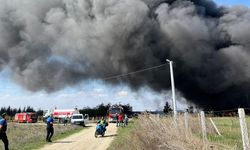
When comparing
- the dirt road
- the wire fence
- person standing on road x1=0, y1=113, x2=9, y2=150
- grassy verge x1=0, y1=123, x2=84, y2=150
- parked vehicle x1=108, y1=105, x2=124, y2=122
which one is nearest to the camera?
the wire fence

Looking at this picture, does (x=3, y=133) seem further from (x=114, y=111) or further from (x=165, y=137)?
(x=114, y=111)

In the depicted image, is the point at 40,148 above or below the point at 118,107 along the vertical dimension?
below

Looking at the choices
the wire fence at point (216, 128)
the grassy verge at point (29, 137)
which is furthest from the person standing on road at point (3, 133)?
the wire fence at point (216, 128)

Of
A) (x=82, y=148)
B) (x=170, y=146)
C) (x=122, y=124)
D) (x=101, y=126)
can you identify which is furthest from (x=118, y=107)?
(x=170, y=146)

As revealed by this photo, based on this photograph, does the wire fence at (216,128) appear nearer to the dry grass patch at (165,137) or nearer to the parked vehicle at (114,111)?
the dry grass patch at (165,137)

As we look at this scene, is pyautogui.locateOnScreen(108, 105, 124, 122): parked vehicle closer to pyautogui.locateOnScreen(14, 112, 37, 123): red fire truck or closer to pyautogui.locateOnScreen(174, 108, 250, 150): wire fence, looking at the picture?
pyautogui.locateOnScreen(14, 112, 37, 123): red fire truck

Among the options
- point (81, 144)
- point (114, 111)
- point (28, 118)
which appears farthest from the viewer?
point (28, 118)

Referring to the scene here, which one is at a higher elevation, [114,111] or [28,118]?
[114,111]

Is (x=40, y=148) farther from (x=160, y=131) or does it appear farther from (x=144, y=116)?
(x=160, y=131)

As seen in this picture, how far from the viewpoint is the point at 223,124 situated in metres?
16.3

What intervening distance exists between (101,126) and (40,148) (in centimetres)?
766

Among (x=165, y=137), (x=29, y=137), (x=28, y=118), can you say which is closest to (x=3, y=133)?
(x=29, y=137)

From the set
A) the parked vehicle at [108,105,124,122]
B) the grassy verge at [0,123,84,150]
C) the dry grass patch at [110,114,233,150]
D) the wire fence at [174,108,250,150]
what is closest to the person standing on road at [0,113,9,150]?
the grassy verge at [0,123,84,150]

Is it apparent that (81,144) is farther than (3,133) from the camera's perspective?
Yes
